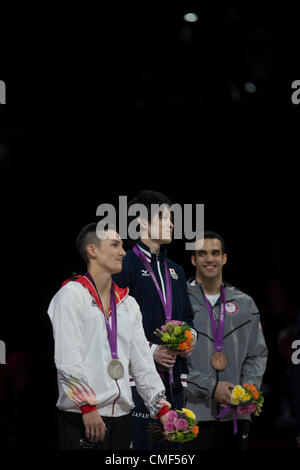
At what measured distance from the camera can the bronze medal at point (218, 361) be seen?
4.72m

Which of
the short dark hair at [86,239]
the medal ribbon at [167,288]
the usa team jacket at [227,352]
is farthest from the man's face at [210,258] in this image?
the short dark hair at [86,239]

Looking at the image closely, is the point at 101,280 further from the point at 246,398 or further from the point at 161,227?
the point at 246,398

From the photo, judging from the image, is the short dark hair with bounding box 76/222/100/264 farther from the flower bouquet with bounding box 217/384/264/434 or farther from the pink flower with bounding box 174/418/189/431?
the flower bouquet with bounding box 217/384/264/434

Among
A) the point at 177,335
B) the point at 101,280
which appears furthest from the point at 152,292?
the point at 101,280

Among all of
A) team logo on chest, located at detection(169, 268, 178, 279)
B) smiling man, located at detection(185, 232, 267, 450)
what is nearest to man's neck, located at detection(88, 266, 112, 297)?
team logo on chest, located at detection(169, 268, 178, 279)

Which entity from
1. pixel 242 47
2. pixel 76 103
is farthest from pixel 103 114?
pixel 242 47

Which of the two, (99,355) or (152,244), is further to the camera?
(152,244)

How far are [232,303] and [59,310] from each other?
1612mm

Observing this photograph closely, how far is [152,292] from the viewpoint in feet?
13.7

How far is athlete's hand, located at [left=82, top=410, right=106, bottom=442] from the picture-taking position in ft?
11.4

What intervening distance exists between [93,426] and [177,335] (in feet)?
2.20

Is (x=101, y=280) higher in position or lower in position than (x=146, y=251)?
lower

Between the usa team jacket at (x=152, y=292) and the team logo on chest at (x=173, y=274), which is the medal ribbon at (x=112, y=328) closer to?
the usa team jacket at (x=152, y=292)

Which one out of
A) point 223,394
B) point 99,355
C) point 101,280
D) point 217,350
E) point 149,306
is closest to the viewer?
point 99,355
